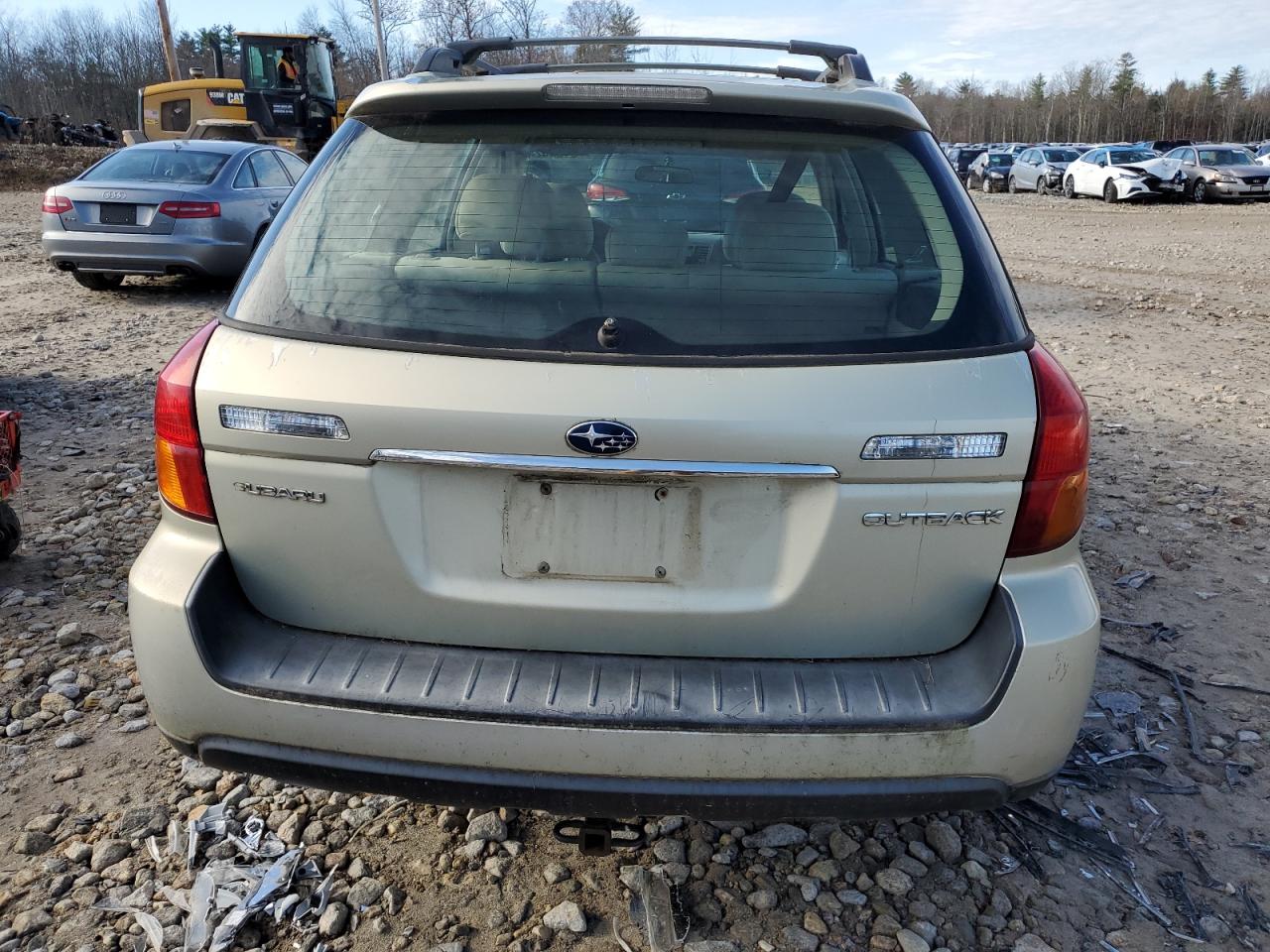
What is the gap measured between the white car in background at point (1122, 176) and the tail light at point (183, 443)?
28657mm

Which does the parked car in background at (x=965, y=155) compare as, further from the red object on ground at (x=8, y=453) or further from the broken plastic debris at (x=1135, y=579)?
the red object on ground at (x=8, y=453)

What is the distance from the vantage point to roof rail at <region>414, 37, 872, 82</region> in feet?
9.09

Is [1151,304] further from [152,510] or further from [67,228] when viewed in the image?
[67,228]

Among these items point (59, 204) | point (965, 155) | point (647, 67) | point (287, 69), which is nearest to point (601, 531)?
point (647, 67)

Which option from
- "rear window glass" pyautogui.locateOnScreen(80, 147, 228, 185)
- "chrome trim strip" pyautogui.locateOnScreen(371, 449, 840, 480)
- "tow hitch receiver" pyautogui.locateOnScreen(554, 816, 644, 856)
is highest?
"rear window glass" pyautogui.locateOnScreen(80, 147, 228, 185)

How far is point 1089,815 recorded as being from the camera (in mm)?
2768

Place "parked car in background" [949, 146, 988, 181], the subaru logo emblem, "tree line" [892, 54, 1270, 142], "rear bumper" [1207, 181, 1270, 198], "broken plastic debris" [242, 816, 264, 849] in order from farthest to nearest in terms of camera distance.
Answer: "tree line" [892, 54, 1270, 142], "parked car in background" [949, 146, 988, 181], "rear bumper" [1207, 181, 1270, 198], "broken plastic debris" [242, 816, 264, 849], the subaru logo emblem

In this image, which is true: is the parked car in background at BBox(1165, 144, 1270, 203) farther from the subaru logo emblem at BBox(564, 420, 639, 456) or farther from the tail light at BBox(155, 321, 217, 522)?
the tail light at BBox(155, 321, 217, 522)

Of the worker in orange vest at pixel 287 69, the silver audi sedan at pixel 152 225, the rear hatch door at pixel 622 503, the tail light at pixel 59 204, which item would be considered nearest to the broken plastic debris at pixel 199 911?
the rear hatch door at pixel 622 503

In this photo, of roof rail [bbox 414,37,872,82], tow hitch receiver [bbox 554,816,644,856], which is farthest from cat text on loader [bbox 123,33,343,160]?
tow hitch receiver [bbox 554,816,644,856]

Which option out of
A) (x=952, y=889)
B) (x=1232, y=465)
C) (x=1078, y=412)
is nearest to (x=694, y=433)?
(x=1078, y=412)

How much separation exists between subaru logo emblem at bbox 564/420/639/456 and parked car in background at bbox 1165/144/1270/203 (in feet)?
95.3

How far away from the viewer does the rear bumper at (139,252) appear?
32.0 feet

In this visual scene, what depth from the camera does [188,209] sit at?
9.77 meters
